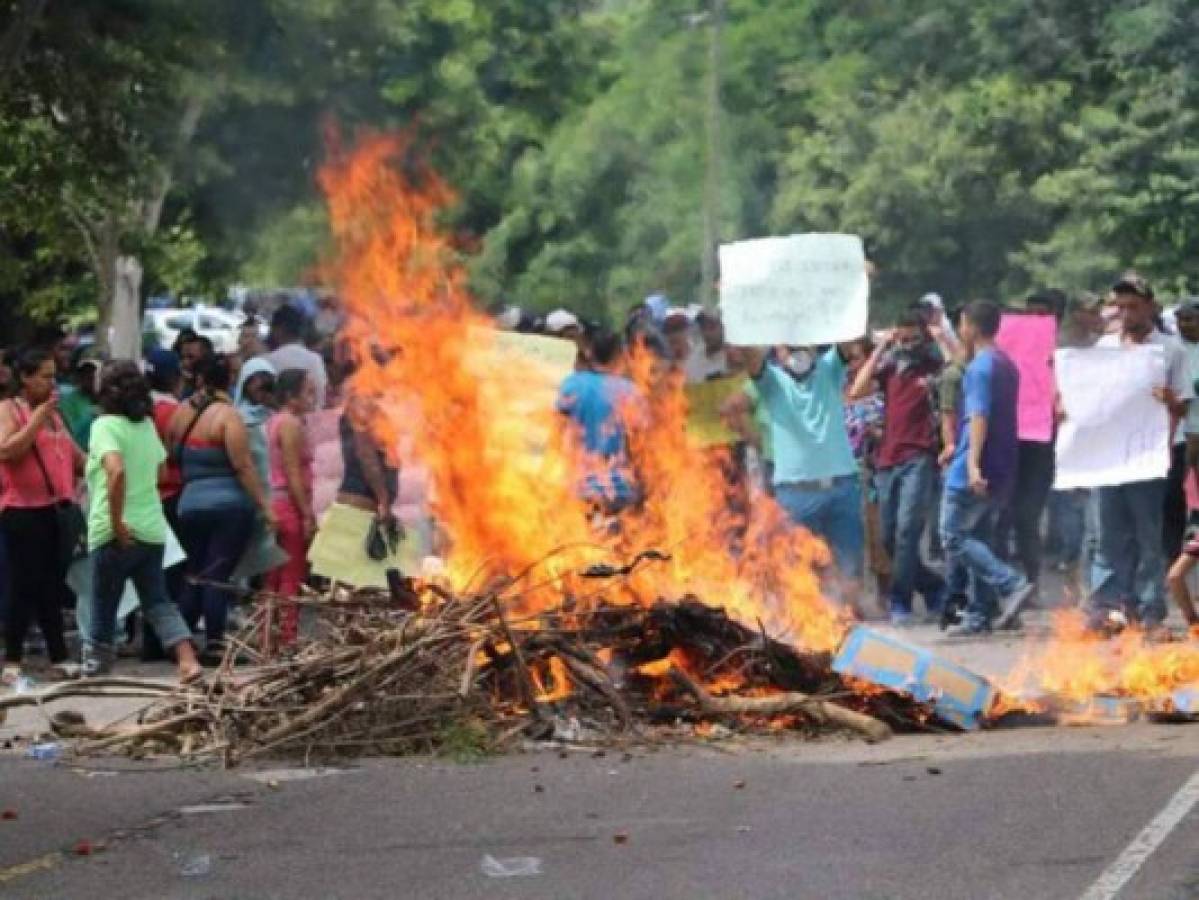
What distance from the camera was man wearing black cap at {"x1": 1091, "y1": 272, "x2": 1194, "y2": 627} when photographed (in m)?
15.8

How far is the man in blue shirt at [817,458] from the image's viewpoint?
54.1ft

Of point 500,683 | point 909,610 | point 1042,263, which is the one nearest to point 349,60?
point 909,610

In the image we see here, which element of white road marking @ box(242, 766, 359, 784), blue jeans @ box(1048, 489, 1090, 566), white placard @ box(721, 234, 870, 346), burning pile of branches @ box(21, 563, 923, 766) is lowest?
blue jeans @ box(1048, 489, 1090, 566)

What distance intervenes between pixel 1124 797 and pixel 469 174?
23.8 m

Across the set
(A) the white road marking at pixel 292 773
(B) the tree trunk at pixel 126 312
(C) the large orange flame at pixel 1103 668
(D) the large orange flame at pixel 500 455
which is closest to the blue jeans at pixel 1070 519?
(C) the large orange flame at pixel 1103 668

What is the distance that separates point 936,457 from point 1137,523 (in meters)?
1.96

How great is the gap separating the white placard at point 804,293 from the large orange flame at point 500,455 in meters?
0.66

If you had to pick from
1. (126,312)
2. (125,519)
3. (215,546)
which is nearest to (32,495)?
(125,519)

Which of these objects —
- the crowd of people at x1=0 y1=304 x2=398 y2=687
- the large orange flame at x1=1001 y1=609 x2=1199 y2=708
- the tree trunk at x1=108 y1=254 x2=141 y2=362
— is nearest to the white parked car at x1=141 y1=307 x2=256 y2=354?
the tree trunk at x1=108 y1=254 x2=141 y2=362

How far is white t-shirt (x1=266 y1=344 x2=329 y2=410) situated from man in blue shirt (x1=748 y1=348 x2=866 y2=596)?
281 centimetres

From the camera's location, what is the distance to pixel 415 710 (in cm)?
1171

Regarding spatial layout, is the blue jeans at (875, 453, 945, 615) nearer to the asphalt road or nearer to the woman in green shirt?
the woman in green shirt

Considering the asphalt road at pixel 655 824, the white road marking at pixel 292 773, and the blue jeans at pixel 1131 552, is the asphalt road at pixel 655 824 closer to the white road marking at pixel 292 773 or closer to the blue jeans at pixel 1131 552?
the white road marking at pixel 292 773

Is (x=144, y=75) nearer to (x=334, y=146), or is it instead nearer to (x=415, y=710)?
(x=334, y=146)
